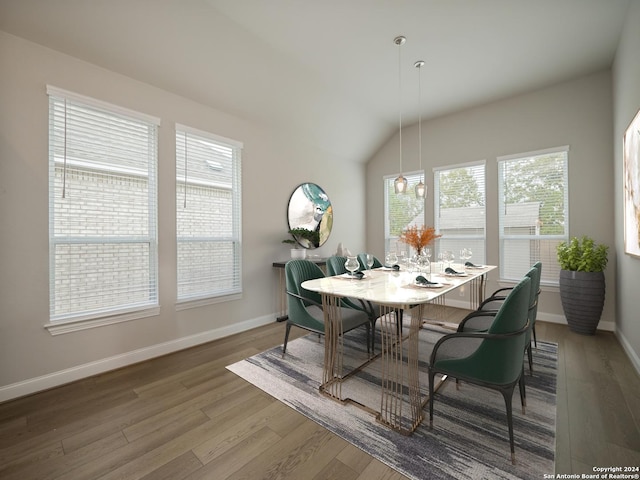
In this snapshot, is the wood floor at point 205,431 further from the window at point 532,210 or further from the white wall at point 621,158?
the window at point 532,210

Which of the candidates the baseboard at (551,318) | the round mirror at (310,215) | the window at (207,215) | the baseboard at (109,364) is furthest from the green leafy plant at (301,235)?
the baseboard at (551,318)

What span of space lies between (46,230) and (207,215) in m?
1.45

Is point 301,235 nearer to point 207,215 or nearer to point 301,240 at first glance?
point 301,240

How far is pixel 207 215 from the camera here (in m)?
3.47

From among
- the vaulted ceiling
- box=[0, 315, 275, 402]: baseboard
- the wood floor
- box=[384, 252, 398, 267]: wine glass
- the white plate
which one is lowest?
the wood floor

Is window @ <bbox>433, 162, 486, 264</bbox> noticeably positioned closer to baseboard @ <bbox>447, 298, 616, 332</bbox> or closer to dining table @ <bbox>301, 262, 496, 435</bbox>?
baseboard @ <bbox>447, 298, 616, 332</bbox>

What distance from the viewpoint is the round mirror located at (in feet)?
14.5

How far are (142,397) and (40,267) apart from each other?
1.37 meters

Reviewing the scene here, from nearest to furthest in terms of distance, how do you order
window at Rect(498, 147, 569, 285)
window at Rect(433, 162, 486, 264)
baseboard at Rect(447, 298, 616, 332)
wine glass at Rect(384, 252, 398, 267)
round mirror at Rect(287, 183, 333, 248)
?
wine glass at Rect(384, 252, 398, 267) → baseboard at Rect(447, 298, 616, 332) → window at Rect(498, 147, 569, 285) → round mirror at Rect(287, 183, 333, 248) → window at Rect(433, 162, 486, 264)

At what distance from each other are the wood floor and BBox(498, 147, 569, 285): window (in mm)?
1859

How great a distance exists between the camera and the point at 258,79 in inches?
134

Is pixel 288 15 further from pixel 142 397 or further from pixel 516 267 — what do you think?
pixel 516 267

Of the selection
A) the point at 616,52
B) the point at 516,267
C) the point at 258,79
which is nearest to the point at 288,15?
the point at 258,79

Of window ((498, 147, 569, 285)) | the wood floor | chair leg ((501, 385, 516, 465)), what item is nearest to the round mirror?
the wood floor
